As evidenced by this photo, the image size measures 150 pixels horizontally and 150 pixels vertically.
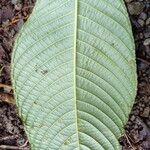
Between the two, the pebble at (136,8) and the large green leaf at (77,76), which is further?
the pebble at (136,8)

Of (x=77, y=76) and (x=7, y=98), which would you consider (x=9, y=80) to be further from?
(x=77, y=76)

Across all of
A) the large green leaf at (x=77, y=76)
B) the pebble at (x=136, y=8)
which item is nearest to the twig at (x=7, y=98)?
the large green leaf at (x=77, y=76)

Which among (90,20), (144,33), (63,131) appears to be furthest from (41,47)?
(144,33)

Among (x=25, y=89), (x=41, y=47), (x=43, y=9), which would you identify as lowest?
(x=25, y=89)

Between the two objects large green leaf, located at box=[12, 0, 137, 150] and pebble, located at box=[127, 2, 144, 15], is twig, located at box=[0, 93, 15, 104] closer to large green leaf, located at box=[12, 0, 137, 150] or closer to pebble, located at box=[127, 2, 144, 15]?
large green leaf, located at box=[12, 0, 137, 150]

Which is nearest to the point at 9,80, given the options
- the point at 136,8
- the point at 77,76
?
the point at 77,76

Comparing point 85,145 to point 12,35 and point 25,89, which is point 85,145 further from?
point 12,35

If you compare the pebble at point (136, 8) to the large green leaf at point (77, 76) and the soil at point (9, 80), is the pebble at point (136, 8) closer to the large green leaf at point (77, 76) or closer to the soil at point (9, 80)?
the soil at point (9, 80)

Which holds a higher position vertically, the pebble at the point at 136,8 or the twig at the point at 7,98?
the pebble at the point at 136,8
